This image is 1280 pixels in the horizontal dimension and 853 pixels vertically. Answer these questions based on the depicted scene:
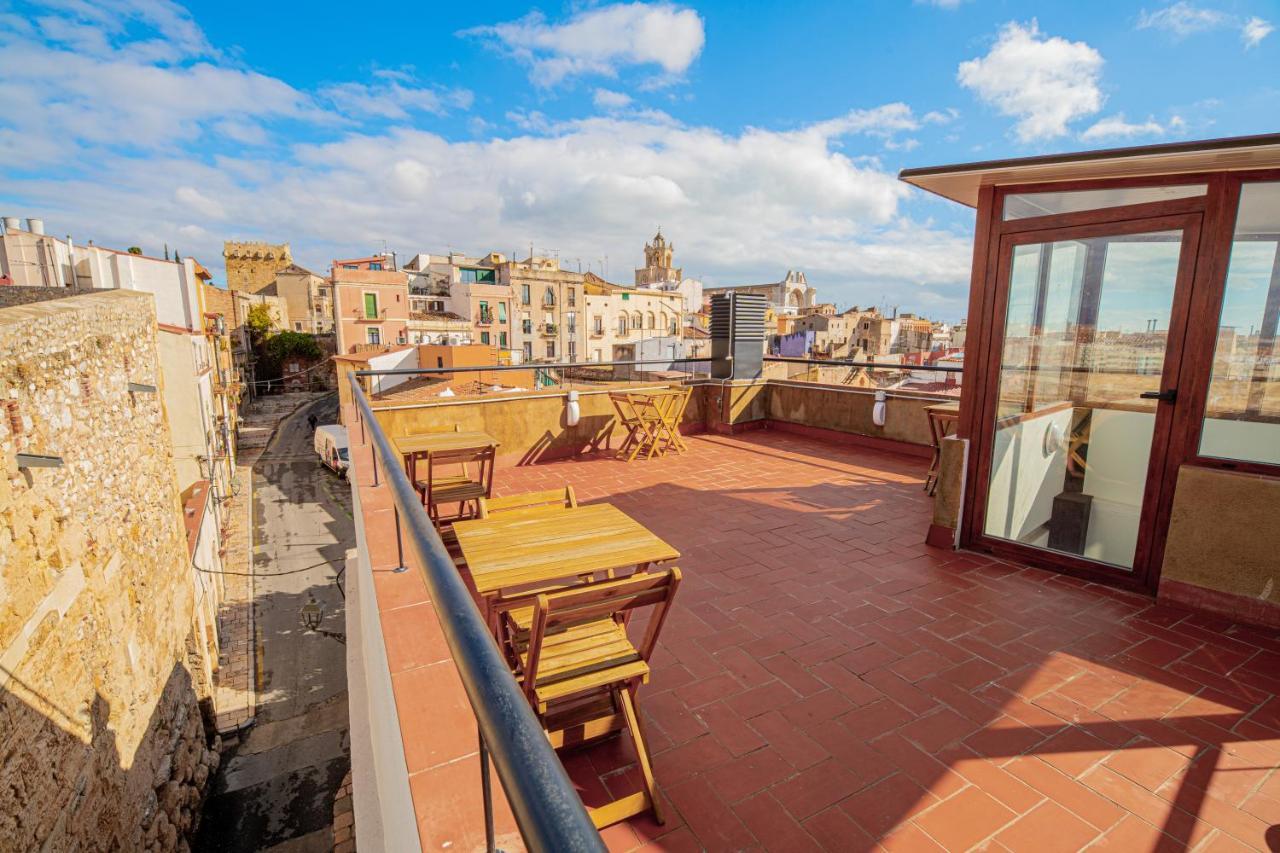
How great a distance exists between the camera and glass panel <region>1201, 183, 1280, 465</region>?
3.09 metres

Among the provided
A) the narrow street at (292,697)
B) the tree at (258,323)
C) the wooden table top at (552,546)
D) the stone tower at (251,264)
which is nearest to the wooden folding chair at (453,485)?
the wooden table top at (552,546)

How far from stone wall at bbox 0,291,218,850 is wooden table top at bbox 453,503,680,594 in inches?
209

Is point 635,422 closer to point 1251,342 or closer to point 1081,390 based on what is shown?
point 1081,390

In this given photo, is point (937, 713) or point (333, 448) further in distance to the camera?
point (333, 448)

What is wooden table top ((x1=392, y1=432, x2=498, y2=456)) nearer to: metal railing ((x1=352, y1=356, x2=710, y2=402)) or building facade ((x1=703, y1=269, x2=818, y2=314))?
metal railing ((x1=352, y1=356, x2=710, y2=402))

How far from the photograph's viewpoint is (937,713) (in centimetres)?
248

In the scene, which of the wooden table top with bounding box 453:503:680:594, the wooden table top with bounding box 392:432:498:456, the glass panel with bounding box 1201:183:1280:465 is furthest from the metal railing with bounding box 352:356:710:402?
the glass panel with bounding box 1201:183:1280:465

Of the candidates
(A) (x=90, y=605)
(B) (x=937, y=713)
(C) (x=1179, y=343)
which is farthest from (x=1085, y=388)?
(A) (x=90, y=605)

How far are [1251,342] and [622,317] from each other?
48832mm

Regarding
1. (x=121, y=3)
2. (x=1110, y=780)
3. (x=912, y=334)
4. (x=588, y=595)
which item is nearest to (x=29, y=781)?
(x=588, y=595)

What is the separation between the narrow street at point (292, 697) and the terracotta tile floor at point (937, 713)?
6.18 meters

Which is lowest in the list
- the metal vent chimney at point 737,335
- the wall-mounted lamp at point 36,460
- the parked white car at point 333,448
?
the parked white car at point 333,448

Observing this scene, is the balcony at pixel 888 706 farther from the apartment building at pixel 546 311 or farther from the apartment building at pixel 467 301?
the apartment building at pixel 546 311

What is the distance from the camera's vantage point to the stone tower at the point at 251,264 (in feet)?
191
